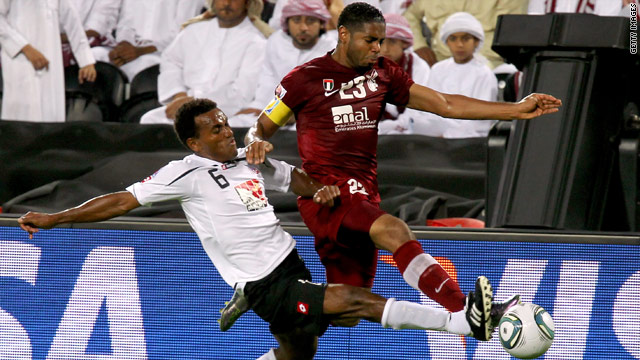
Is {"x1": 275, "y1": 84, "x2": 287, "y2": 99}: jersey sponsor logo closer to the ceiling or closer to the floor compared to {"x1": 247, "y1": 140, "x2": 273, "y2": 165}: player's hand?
closer to the ceiling

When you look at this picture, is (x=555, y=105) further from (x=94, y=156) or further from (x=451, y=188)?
(x=94, y=156)

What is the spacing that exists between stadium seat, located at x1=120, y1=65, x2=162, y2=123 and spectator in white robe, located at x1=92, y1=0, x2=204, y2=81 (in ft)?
1.56

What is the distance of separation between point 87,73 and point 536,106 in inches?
189

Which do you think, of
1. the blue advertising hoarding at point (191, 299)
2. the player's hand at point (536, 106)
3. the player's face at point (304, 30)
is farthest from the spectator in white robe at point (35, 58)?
the player's hand at point (536, 106)

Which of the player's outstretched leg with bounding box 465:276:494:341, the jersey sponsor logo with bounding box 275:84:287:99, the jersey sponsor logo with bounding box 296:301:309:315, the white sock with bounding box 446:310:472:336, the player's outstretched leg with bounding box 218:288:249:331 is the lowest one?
the player's outstretched leg with bounding box 218:288:249:331

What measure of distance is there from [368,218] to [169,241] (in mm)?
1345

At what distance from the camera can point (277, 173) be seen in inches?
196

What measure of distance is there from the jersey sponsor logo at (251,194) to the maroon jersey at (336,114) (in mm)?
290

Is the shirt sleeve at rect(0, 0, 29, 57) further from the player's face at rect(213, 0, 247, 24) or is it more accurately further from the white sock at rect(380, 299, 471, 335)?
the white sock at rect(380, 299, 471, 335)

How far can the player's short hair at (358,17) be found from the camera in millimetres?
4859

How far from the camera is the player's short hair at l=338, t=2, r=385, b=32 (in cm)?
486

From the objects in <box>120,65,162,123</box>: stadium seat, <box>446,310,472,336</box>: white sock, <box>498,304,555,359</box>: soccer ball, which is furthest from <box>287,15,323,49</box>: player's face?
<box>498,304,555,359</box>: soccer ball

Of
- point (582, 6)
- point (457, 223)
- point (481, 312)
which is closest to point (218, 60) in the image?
point (582, 6)

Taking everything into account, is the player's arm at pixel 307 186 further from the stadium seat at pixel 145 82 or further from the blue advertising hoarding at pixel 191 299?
the stadium seat at pixel 145 82
